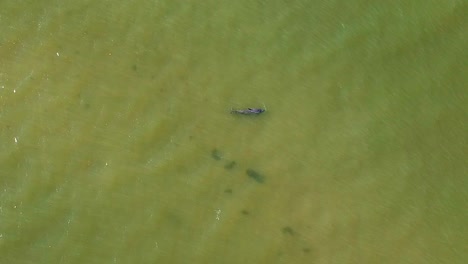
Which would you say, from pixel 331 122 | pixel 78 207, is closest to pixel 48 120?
pixel 78 207

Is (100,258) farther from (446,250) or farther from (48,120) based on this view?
(446,250)

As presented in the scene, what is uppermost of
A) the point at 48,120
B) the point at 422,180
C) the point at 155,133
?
the point at 422,180

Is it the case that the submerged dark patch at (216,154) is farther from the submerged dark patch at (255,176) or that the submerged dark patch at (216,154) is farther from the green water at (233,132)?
the submerged dark patch at (255,176)

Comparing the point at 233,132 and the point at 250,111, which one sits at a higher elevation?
the point at 250,111

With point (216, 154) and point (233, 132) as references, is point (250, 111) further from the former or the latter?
point (216, 154)

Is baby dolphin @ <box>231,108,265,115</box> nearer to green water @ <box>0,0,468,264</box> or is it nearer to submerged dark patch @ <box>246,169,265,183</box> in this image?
green water @ <box>0,0,468,264</box>

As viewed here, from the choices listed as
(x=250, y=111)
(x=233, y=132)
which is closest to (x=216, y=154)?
(x=233, y=132)

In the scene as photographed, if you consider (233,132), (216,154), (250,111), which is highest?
(250,111)
